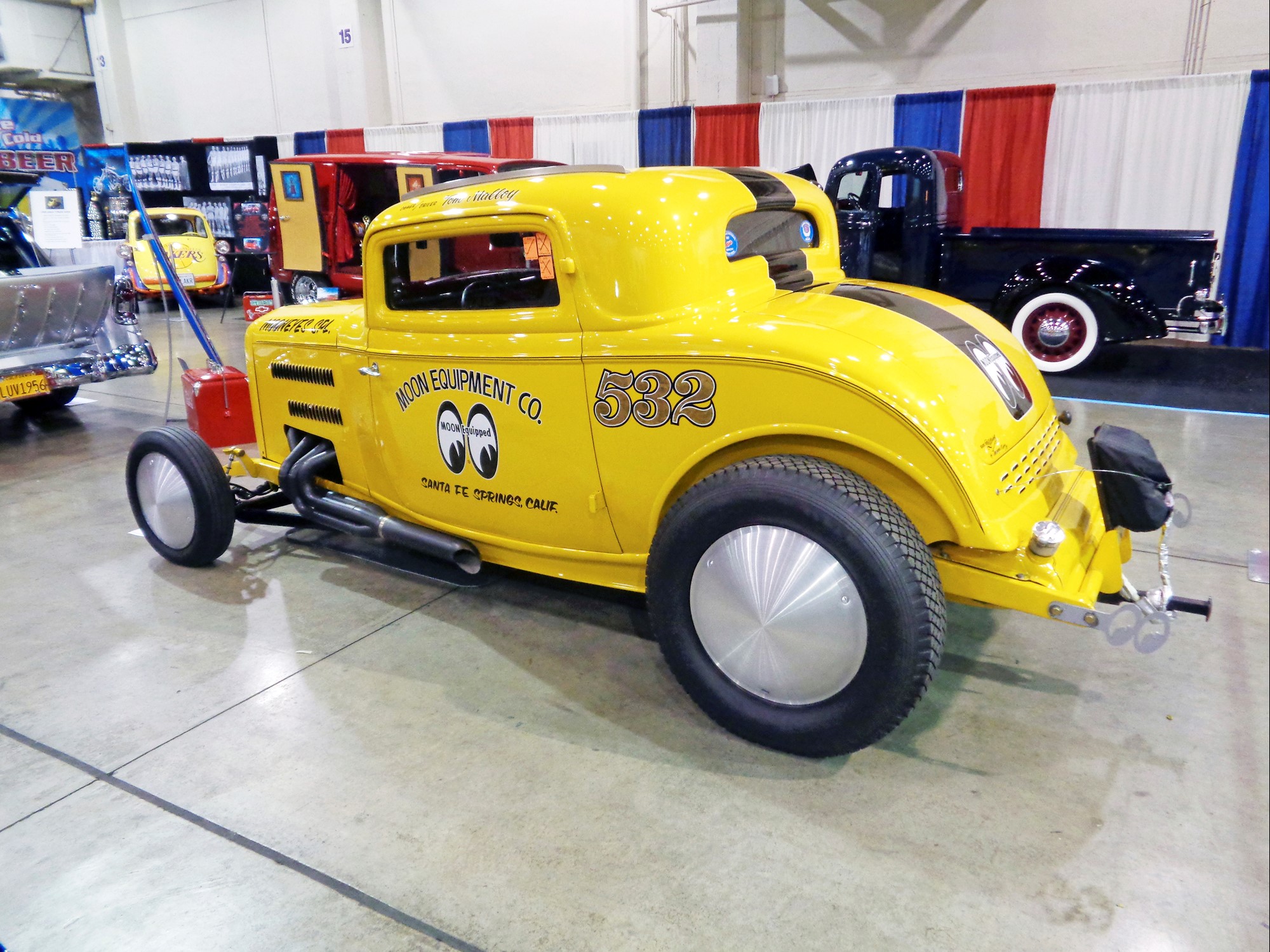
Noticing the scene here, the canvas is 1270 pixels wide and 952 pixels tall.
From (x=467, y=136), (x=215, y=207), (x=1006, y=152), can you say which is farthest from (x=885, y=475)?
(x=215, y=207)

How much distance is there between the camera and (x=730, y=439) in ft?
8.75

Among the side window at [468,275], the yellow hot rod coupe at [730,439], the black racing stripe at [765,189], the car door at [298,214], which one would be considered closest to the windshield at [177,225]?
the car door at [298,214]

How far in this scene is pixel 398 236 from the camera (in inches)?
131

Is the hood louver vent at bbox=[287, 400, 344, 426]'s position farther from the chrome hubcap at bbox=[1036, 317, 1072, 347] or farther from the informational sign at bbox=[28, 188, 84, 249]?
the chrome hubcap at bbox=[1036, 317, 1072, 347]

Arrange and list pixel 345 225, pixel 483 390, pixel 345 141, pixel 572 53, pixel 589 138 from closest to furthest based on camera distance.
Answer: pixel 483 390
pixel 345 225
pixel 589 138
pixel 572 53
pixel 345 141

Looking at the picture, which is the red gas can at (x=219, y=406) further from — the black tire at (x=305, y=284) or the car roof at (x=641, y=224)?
→ the black tire at (x=305, y=284)

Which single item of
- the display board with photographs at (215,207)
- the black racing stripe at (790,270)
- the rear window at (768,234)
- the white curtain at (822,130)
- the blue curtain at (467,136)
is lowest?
the black racing stripe at (790,270)

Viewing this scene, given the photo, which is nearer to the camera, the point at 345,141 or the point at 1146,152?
the point at 1146,152

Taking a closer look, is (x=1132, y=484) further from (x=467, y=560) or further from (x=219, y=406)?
(x=219, y=406)

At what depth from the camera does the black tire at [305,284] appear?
1171 centimetres

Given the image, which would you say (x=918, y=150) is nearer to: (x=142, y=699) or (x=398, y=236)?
(x=398, y=236)

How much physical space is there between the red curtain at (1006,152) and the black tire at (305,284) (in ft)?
27.9

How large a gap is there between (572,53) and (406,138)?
3.50 metres

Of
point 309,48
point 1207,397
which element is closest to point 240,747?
point 1207,397
